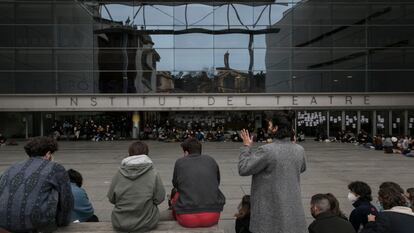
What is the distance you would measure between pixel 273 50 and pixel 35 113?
20.2m

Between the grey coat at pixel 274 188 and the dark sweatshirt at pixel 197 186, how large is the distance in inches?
20.8

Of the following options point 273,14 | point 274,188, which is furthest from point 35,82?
point 274,188

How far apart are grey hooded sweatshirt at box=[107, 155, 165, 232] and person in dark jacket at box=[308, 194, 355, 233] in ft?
5.35

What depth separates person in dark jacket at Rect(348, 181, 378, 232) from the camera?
6.00 meters

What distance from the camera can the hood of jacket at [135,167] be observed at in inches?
203

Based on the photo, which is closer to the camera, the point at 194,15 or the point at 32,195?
the point at 32,195

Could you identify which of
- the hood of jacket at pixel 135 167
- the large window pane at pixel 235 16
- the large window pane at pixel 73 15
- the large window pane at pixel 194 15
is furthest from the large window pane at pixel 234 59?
the hood of jacket at pixel 135 167

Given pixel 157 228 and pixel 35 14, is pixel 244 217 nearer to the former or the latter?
pixel 157 228

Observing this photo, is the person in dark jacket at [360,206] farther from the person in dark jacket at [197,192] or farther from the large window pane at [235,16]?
the large window pane at [235,16]

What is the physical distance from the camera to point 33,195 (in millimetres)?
4262

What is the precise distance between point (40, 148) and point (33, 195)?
0.54 meters

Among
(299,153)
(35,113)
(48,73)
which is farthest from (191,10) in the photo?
(299,153)

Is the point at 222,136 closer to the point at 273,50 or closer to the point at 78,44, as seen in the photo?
the point at 273,50

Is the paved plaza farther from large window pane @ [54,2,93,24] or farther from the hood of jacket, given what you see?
large window pane @ [54,2,93,24]
